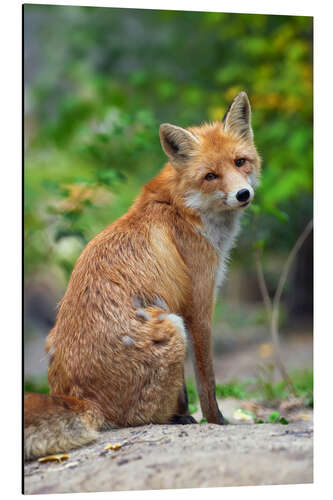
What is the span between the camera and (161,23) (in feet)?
19.5

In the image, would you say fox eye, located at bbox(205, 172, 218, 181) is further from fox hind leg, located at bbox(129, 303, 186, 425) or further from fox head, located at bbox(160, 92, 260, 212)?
fox hind leg, located at bbox(129, 303, 186, 425)

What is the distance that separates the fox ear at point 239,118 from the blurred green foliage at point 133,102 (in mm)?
1254

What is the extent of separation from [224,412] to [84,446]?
1.85m

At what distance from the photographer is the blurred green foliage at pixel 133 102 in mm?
5910

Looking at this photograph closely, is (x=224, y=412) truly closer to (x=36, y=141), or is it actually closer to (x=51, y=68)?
(x=36, y=141)

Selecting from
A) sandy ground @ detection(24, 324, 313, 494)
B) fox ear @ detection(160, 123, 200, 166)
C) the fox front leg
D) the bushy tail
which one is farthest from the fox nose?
the bushy tail

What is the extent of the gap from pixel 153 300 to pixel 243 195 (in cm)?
96

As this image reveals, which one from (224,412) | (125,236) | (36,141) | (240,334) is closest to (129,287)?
(125,236)

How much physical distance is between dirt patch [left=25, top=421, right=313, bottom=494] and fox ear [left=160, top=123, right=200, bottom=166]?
75.1 inches

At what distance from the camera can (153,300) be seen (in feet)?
13.6

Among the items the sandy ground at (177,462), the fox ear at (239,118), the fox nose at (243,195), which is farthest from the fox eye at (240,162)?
the sandy ground at (177,462)

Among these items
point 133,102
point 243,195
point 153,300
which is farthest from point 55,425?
point 133,102

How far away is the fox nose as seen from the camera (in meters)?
4.20

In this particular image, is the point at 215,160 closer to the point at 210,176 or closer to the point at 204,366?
the point at 210,176
